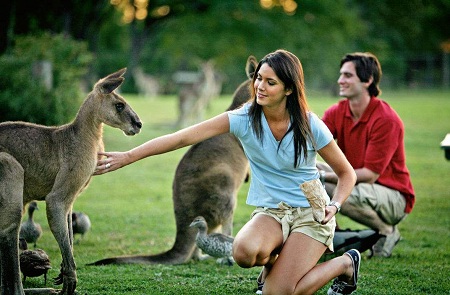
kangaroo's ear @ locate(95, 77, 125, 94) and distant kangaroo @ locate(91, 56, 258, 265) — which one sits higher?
kangaroo's ear @ locate(95, 77, 125, 94)

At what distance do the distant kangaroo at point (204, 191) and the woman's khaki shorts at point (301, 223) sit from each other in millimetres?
1487

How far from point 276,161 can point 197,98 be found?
15.6 meters

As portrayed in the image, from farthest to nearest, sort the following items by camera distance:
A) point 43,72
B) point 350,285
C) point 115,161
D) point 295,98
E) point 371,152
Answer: point 43,72
point 371,152
point 350,285
point 295,98
point 115,161

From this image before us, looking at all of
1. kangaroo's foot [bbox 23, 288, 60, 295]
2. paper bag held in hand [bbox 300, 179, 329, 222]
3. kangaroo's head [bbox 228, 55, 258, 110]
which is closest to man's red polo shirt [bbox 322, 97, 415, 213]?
kangaroo's head [bbox 228, 55, 258, 110]

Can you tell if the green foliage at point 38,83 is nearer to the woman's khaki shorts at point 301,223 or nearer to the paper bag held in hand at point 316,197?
the woman's khaki shorts at point 301,223

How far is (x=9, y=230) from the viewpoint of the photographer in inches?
173

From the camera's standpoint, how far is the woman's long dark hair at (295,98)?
14.5ft

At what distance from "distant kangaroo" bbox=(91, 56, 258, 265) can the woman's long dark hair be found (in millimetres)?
1684

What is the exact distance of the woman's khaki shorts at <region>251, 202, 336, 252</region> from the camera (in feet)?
14.9

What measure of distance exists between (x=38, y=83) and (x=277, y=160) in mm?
8522

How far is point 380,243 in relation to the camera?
6.21 m

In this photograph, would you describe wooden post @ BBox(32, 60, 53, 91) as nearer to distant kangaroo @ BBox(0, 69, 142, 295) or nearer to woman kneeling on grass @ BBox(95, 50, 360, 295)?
distant kangaroo @ BBox(0, 69, 142, 295)

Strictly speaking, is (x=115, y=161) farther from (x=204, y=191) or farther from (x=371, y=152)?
(x=371, y=152)

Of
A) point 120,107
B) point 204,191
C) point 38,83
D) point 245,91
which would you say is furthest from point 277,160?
point 38,83
